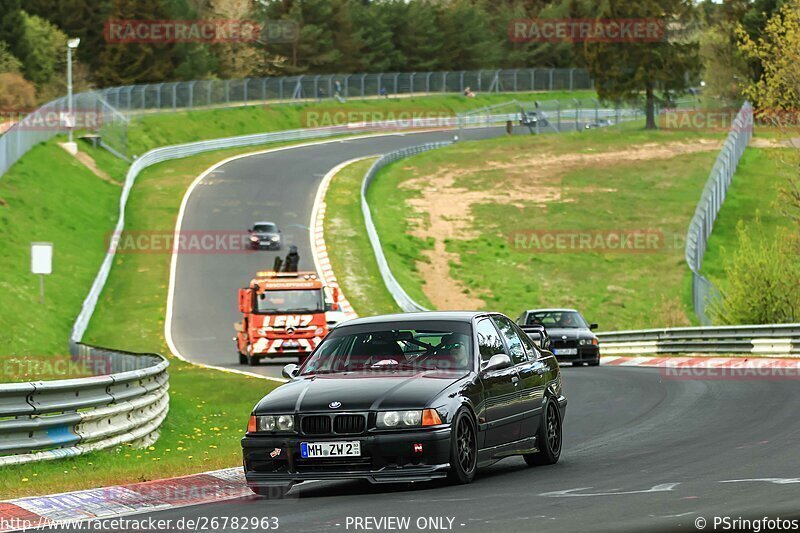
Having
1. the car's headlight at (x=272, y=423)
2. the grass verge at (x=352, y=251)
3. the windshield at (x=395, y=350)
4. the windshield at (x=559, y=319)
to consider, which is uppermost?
the windshield at (x=395, y=350)

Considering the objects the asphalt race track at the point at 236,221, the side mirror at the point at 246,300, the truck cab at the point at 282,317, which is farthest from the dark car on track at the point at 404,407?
the side mirror at the point at 246,300

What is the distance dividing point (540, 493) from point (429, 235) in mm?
54228

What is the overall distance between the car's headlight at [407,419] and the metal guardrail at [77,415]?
407cm

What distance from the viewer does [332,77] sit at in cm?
11419

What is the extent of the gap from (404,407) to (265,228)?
4986cm

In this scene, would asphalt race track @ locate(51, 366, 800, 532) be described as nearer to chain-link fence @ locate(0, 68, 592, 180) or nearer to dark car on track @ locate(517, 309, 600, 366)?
dark car on track @ locate(517, 309, 600, 366)

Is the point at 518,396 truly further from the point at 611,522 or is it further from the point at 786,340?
the point at 786,340

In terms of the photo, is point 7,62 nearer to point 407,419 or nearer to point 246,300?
point 246,300

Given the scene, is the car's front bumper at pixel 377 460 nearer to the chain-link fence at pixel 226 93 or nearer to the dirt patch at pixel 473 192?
the dirt patch at pixel 473 192

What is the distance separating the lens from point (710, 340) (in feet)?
111

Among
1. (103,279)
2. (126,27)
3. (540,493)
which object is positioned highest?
(126,27)

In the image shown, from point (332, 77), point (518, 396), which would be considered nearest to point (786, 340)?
point (518, 396)

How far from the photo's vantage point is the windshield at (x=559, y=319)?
3397 cm

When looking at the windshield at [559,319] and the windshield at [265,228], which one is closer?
the windshield at [559,319]
